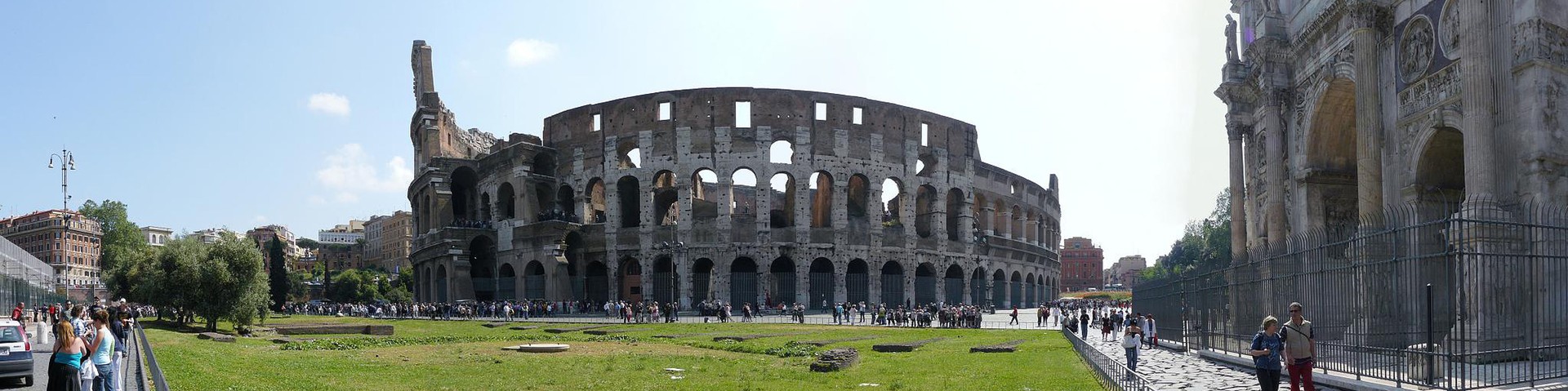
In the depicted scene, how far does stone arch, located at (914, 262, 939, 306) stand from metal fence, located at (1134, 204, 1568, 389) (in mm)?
34342

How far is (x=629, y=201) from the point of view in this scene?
52500mm

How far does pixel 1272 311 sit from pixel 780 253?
113ft

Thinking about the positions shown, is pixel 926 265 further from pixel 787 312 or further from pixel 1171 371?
pixel 1171 371

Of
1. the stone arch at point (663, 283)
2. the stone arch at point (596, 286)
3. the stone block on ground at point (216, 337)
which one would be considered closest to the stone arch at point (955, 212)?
the stone arch at point (663, 283)

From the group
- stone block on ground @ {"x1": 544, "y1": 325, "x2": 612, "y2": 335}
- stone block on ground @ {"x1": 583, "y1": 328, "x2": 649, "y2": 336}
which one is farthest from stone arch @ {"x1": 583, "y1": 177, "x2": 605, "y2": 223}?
stone block on ground @ {"x1": 583, "y1": 328, "x2": 649, "y2": 336}

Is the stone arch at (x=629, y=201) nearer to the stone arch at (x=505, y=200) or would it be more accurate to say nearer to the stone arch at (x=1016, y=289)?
the stone arch at (x=505, y=200)

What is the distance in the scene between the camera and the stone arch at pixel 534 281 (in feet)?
168

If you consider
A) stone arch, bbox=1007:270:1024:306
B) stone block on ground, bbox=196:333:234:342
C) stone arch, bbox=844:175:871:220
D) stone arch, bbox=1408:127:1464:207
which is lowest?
stone arch, bbox=1007:270:1024:306

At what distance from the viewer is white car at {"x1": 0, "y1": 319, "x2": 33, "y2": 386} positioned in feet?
41.9

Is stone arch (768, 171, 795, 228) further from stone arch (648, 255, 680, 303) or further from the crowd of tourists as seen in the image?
the crowd of tourists

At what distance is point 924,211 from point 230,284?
110 feet

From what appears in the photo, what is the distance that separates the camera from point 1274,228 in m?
22.8

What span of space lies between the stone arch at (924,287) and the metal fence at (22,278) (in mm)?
35073

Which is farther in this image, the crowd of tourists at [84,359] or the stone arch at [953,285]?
the stone arch at [953,285]
